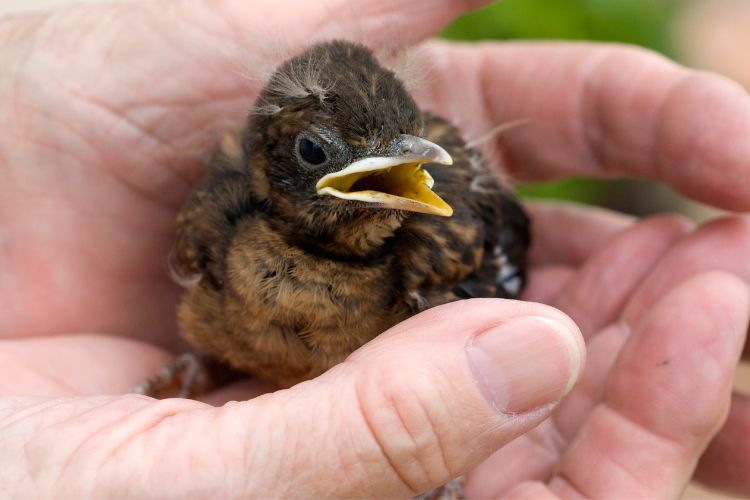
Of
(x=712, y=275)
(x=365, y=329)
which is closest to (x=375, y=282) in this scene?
(x=365, y=329)

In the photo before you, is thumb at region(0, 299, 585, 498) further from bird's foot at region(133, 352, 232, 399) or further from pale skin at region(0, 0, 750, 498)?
bird's foot at region(133, 352, 232, 399)

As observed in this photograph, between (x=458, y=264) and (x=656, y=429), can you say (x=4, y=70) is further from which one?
(x=656, y=429)

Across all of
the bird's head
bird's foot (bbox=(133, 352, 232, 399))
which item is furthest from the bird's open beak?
bird's foot (bbox=(133, 352, 232, 399))

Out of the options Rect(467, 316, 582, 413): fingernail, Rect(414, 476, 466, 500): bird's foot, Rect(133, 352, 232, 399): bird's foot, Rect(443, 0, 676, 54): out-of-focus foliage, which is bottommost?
Rect(414, 476, 466, 500): bird's foot

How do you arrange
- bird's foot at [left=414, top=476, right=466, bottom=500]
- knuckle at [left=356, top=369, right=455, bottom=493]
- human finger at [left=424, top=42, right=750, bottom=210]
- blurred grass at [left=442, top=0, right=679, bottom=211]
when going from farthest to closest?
1. blurred grass at [left=442, top=0, right=679, bottom=211]
2. human finger at [left=424, top=42, right=750, bottom=210]
3. bird's foot at [left=414, top=476, right=466, bottom=500]
4. knuckle at [left=356, top=369, right=455, bottom=493]

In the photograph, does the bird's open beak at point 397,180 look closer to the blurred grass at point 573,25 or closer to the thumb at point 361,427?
the thumb at point 361,427

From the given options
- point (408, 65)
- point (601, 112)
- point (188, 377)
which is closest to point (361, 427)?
point (408, 65)

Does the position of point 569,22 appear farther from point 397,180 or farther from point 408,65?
point 397,180

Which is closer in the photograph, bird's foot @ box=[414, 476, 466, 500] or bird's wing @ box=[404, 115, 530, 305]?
bird's wing @ box=[404, 115, 530, 305]
